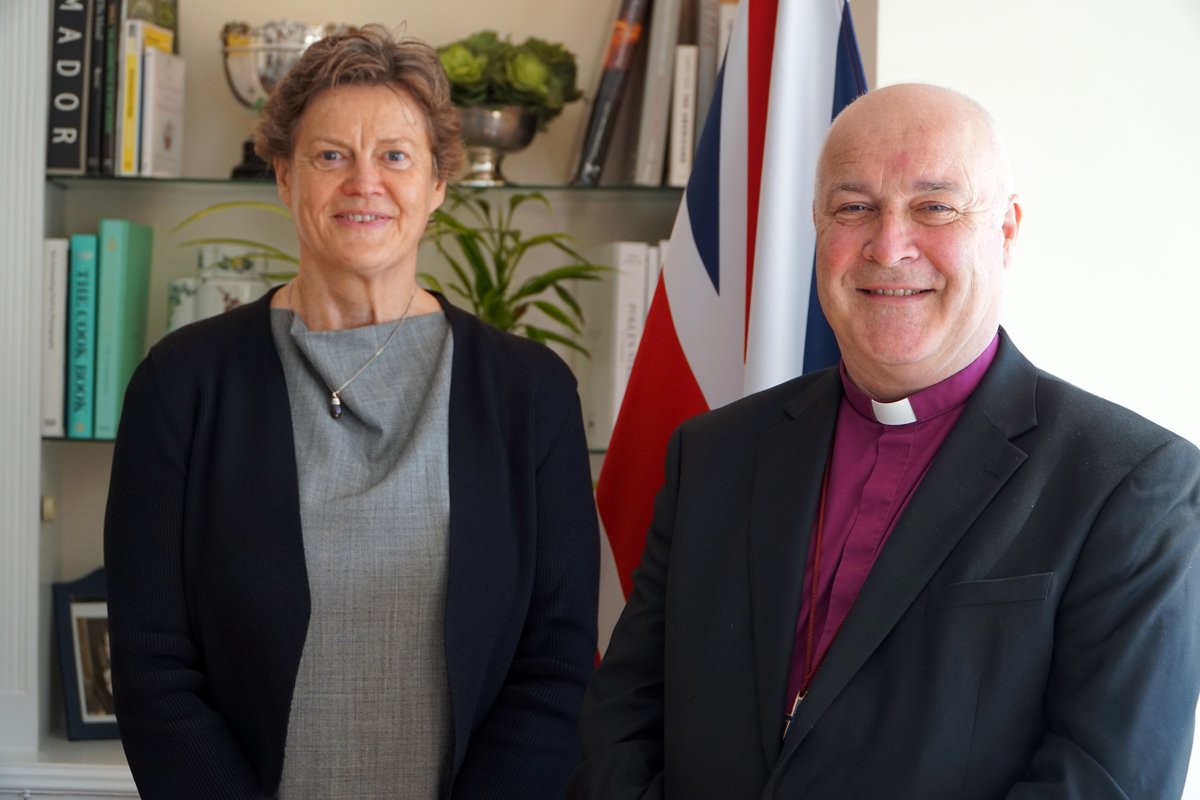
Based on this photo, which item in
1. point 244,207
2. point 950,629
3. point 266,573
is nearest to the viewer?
point 950,629

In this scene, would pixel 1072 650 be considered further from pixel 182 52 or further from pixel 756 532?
pixel 182 52

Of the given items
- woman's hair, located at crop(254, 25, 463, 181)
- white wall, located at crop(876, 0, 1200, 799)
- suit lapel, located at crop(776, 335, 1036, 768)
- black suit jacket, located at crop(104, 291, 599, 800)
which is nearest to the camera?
suit lapel, located at crop(776, 335, 1036, 768)

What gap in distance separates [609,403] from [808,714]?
5.22 feet

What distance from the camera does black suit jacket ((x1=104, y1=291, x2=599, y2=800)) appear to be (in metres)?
1.70

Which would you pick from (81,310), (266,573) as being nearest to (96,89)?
(81,310)

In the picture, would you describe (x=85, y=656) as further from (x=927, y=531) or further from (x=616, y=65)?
(x=927, y=531)

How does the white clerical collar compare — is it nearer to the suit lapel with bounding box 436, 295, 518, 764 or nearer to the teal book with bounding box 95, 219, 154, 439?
the suit lapel with bounding box 436, 295, 518, 764

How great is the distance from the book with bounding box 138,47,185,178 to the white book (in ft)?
3.47

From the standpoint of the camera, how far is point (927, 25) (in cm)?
195

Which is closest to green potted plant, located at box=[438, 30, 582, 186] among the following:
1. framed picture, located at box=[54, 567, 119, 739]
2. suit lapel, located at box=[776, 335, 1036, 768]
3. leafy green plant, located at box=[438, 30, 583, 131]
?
leafy green plant, located at box=[438, 30, 583, 131]

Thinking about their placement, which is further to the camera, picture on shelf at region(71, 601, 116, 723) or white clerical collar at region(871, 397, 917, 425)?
picture on shelf at region(71, 601, 116, 723)

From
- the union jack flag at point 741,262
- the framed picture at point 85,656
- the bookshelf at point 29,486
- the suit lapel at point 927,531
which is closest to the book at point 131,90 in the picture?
the bookshelf at point 29,486

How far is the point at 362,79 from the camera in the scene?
1825 mm

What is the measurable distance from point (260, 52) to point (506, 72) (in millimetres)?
567
